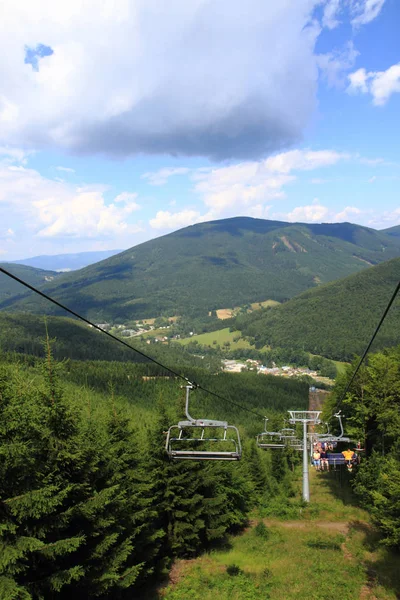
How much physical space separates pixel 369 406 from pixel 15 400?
23567 millimetres

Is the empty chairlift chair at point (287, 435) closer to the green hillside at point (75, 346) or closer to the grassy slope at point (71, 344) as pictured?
the green hillside at point (75, 346)

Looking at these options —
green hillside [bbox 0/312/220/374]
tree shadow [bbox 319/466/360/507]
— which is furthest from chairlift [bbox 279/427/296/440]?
green hillside [bbox 0/312/220/374]

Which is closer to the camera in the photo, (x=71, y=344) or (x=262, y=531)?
(x=262, y=531)

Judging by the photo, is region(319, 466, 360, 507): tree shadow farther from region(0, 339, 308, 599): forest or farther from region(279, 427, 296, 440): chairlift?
region(0, 339, 308, 599): forest

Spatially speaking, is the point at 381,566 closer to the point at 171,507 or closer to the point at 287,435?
the point at 287,435

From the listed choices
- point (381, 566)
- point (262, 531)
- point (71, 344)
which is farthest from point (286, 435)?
point (71, 344)

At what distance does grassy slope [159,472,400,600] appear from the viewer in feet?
57.1

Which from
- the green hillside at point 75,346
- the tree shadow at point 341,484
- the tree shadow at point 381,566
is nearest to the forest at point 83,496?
the tree shadow at point 381,566

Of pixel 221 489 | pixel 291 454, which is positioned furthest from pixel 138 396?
pixel 221 489

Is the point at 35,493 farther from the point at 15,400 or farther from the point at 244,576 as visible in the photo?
the point at 244,576

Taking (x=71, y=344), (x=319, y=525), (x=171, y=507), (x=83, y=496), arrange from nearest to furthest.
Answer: (x=83, y=496) < (x=171, y=507) < (x=319, y=525) < (x=71, y=344)

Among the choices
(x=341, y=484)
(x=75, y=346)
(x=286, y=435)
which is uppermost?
(x=286, y=435)

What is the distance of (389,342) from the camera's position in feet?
487

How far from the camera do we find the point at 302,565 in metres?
19.9
